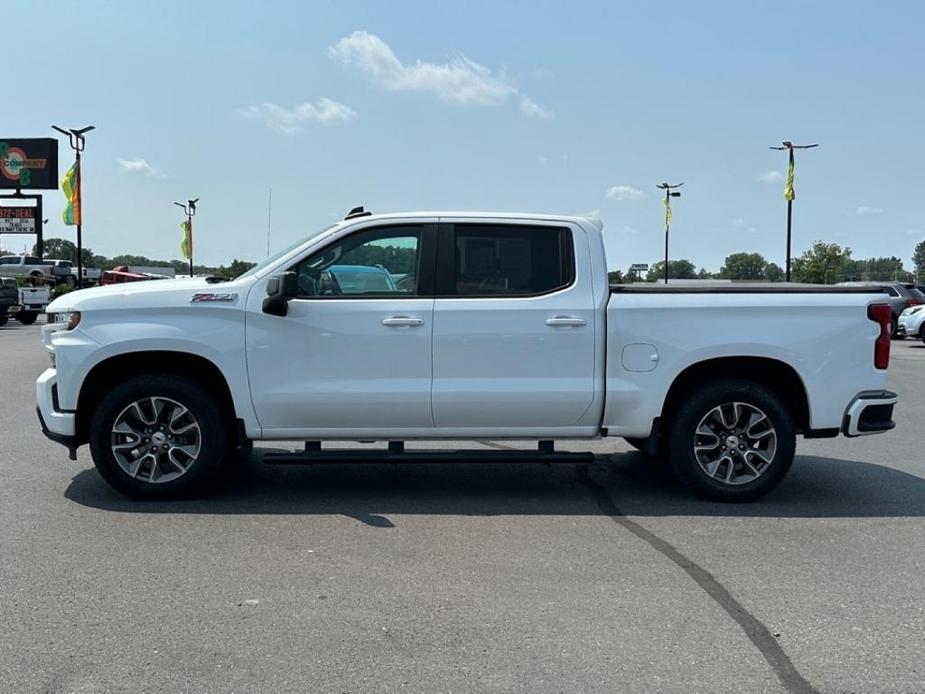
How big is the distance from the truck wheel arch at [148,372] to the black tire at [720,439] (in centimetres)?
316

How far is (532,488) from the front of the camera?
654 centimetres

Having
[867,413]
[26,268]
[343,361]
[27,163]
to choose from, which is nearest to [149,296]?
[343,361]

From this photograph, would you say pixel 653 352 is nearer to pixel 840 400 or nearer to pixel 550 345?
pixel 550 345

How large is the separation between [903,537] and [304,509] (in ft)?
13.0

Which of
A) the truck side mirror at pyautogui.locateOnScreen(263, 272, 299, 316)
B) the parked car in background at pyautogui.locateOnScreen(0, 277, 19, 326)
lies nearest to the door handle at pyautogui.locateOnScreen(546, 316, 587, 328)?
the truck side mirror at pyautogui.locateOnScreen(263, 272, 299, 316)

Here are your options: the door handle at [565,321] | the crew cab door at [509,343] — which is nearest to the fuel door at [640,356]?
the crew cab door at [509,343]

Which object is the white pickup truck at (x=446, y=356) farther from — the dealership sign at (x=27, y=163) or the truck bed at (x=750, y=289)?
the dealership sign at (x=27, y=163)

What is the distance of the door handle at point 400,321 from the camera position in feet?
18.8

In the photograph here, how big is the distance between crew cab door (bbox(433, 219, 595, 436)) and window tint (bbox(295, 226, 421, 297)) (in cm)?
23

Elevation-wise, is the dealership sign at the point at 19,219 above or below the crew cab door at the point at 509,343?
above

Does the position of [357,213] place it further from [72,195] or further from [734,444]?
[72,195]

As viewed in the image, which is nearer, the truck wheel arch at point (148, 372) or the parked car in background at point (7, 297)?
the truck wheel arch at point (148, 372)

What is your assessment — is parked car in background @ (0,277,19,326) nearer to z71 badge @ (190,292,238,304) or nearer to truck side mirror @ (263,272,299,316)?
z71 badge @ (190,292,238,304)

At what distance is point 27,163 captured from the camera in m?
50.3
